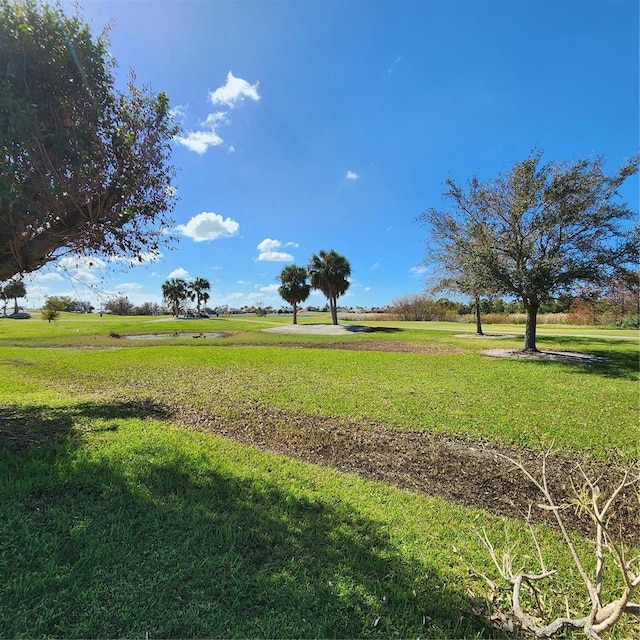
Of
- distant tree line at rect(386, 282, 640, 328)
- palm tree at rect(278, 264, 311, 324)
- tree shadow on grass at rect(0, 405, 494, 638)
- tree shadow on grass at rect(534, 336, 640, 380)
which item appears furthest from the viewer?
palm tree at rect(278, 264, 311, 324)

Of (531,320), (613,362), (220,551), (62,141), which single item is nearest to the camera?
(220,551)

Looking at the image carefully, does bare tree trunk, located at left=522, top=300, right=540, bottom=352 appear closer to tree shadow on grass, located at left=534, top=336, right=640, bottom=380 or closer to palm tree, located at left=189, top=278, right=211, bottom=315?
tree shadow on grass, located at left=534, top=336, right=640, bottom=380

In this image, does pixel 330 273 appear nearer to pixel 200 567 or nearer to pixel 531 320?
pixel 531 320

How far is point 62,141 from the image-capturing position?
195 inches

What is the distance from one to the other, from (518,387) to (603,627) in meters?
9.03

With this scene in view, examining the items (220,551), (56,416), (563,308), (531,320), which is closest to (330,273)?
(563,308)

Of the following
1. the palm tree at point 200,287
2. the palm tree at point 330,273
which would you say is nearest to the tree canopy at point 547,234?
the palm tree at point 330,273

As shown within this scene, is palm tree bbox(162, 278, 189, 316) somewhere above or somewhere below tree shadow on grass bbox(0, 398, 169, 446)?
above

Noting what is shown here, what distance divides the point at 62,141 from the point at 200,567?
5866 mm

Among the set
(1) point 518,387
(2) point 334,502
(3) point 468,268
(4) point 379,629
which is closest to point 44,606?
(4) point 379,629

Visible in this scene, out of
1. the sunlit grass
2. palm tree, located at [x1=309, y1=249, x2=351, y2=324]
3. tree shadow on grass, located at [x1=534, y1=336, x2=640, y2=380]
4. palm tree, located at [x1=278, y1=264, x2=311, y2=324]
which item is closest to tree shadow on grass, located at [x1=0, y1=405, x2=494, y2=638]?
the sunlit grass

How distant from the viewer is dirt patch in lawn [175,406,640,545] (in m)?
4.21

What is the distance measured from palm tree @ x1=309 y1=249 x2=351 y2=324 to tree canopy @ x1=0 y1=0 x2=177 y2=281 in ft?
106

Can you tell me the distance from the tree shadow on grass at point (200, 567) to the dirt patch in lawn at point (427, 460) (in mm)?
1455
